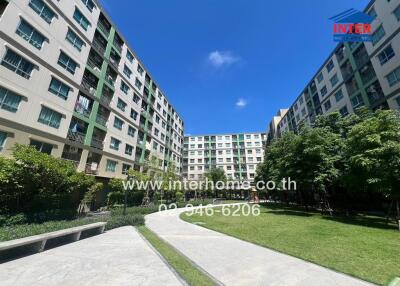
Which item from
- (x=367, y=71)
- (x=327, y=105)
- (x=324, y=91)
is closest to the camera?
(x=367, y=71)

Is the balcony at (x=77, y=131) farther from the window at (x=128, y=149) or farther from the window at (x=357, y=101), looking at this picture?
the window at (x=357, y=101)

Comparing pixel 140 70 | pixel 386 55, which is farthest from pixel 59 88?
pixel 386 55

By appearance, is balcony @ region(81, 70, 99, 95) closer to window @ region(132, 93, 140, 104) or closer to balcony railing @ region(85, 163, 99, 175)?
balcony railing @ region(85, 163, 99, 175)

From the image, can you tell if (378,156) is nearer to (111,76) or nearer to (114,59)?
(111,76)

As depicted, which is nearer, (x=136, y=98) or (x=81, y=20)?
(x=81, y=20)

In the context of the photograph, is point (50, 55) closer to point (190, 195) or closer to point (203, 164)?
point (190, 195)

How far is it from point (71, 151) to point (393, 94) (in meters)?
36.5

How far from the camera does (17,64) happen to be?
17.4 metres

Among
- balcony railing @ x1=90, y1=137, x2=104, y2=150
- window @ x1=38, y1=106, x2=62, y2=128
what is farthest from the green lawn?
balcony railing @ x1=90, y1=137, x2=104, y2=150

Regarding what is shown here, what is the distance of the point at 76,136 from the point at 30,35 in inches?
407

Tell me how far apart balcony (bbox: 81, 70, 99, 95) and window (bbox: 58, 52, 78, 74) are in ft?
6.95

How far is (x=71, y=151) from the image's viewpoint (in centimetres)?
2334

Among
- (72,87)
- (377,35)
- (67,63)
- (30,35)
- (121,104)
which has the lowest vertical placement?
(72,87)

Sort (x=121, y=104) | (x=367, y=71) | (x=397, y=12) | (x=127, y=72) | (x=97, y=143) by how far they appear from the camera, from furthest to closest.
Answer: (x=127, y=72) → (x=121, y=104) → (x=367, y=71) → (x=97, y=143) → (x=397, y=12)
